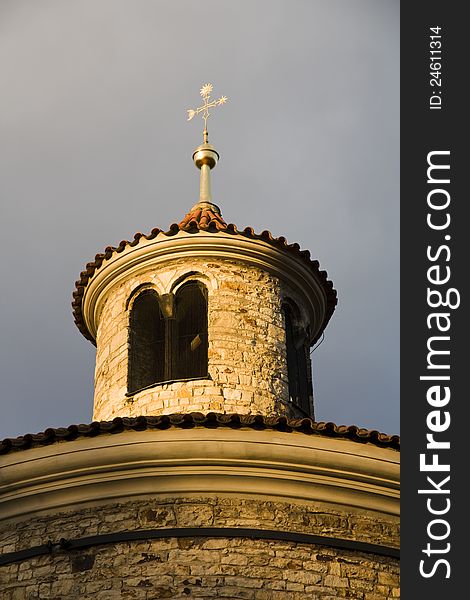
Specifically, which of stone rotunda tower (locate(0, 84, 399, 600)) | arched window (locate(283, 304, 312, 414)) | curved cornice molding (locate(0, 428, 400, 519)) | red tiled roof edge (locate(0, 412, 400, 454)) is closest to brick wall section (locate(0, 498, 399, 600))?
stone rotunda tower (locate(0, 84, 399, 600))

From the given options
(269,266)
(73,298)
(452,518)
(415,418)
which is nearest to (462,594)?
(452,518)

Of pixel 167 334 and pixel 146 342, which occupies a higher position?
pixel 146 342

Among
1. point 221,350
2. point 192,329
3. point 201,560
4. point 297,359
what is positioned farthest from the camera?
point 297,359

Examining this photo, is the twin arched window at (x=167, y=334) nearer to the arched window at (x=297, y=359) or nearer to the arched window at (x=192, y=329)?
the arched window at (x=192, y=329)

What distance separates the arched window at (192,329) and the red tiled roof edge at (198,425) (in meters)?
3.48

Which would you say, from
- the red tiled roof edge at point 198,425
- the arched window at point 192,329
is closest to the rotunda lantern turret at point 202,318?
the arched window at point 192,329

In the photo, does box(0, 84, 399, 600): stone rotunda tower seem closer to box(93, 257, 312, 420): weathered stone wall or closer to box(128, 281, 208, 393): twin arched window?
box(93, 257, 312, 420): weathered stone wall

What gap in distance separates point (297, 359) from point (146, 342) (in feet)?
5.51

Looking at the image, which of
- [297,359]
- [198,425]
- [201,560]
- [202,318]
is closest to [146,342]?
[202,318]

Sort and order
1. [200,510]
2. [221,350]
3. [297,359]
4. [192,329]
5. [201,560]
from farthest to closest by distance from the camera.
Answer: [297,359]
[192,329]
[221,350]
[200,510]
[201,560]

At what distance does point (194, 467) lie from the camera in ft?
32.7

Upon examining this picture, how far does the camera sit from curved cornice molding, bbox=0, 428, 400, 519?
9.91 metres

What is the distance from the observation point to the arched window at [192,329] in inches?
531

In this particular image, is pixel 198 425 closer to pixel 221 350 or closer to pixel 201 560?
pixel 201 560
